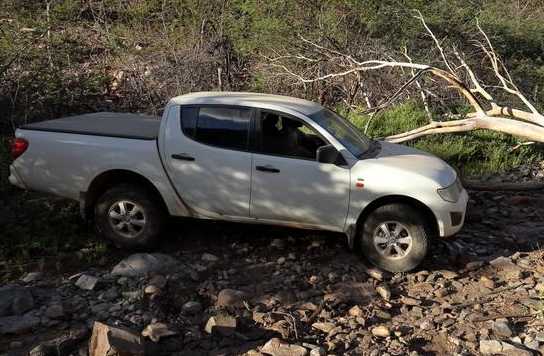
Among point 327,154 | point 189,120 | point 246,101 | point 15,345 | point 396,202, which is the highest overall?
point 246,101

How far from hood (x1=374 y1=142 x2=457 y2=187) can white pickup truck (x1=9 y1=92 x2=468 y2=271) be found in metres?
0.02

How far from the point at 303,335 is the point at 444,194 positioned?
2.05 meters

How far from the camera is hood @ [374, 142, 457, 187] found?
226 inches

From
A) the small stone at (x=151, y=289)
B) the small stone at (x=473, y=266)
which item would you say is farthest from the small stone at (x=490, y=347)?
the small stone at (x=151, y=289)

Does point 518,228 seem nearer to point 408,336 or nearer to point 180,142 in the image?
point 408,336

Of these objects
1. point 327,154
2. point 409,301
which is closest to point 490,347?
point 409,301

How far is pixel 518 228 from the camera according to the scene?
286 inches

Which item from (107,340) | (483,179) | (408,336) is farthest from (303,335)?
(483,179)

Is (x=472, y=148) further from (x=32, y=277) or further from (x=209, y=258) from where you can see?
(x=32, y=277)

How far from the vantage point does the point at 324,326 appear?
15.7 ft

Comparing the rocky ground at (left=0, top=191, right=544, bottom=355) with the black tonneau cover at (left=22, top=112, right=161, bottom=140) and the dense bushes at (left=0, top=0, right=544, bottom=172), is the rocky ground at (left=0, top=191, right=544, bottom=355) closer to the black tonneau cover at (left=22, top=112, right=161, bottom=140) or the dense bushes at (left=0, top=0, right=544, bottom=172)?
the black tonneau cover at (left=22, top=112, right=161, bottom=140)

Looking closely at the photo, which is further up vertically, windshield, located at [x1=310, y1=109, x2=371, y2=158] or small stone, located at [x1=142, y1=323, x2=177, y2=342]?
windshield, located at [x1=310, y1=109, x2=371, y2=158]

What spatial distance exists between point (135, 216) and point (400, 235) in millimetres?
2707

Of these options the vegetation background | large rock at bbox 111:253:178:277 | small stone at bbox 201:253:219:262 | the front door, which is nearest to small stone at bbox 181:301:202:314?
large rock at bbox 111:253:178:277
